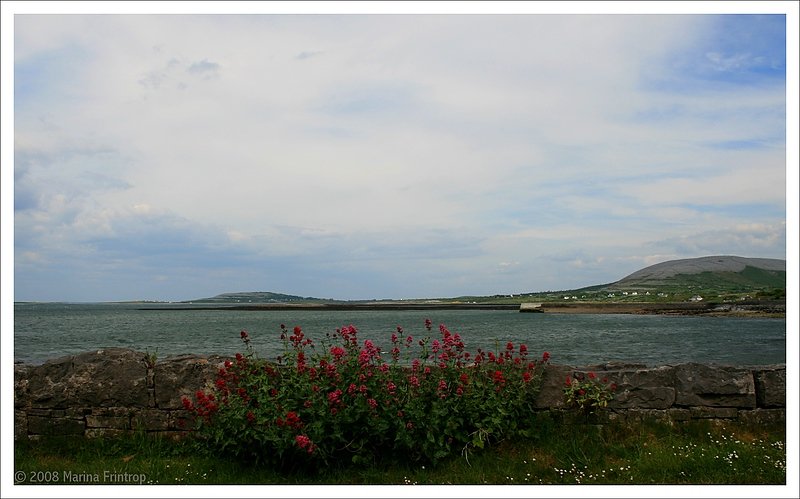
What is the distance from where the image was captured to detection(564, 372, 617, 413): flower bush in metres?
6.12

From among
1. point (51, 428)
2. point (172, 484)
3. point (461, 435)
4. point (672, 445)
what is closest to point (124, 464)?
point (172, 484)

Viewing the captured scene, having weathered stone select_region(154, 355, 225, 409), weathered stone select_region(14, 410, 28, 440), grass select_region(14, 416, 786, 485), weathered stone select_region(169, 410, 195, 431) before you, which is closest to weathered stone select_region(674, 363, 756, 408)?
grass select_region(14, 416, 786, 485)

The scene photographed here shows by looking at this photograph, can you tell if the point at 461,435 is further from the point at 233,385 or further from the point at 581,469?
the point at 233,385

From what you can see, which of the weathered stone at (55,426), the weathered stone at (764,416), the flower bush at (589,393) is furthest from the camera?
the weathered stone at (55,426)

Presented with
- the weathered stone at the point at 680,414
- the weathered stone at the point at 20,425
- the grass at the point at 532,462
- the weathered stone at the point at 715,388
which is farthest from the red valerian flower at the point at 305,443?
the weathered stone at the point at 715,388

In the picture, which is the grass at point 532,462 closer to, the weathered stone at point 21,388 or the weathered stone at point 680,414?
the weathered stone at point 680,414

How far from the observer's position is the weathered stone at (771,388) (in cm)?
625

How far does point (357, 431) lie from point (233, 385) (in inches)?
58.3

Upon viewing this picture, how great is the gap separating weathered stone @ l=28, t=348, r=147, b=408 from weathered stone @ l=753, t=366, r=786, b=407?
6.52 meters

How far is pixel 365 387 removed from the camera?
17.8ft

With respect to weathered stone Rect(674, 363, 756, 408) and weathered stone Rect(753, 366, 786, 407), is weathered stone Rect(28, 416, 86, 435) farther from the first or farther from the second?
weathered stone Rect(753, 366, 786, 407)

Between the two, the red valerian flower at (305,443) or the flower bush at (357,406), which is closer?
the red valerian flower at (305,443)

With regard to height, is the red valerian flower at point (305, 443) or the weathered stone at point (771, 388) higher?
the weathered stone at point (771, 388)

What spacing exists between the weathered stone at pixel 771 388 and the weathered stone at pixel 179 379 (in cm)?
575
